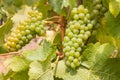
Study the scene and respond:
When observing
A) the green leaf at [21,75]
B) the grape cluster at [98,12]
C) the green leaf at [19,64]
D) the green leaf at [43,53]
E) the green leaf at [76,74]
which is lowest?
the green leaf at [21,75]

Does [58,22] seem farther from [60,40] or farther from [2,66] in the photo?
[2,66]

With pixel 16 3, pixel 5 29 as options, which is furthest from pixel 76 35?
pixel 16 3

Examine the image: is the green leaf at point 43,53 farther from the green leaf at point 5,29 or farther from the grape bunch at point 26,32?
the green leaf at point 5,29

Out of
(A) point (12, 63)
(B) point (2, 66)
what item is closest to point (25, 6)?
(B) point (2, 66)

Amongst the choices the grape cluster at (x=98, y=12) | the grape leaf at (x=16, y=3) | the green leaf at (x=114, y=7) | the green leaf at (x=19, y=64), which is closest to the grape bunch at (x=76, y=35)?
the grape cluster at (x=98, y=12)

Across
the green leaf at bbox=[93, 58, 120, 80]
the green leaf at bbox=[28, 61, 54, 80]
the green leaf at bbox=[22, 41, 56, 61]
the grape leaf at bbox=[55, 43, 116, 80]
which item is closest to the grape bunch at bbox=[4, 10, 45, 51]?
the green leaf at bbox=[22, 41, 56, 61]

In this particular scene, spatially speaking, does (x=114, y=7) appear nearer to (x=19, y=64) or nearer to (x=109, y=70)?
(x=109, y=70)
